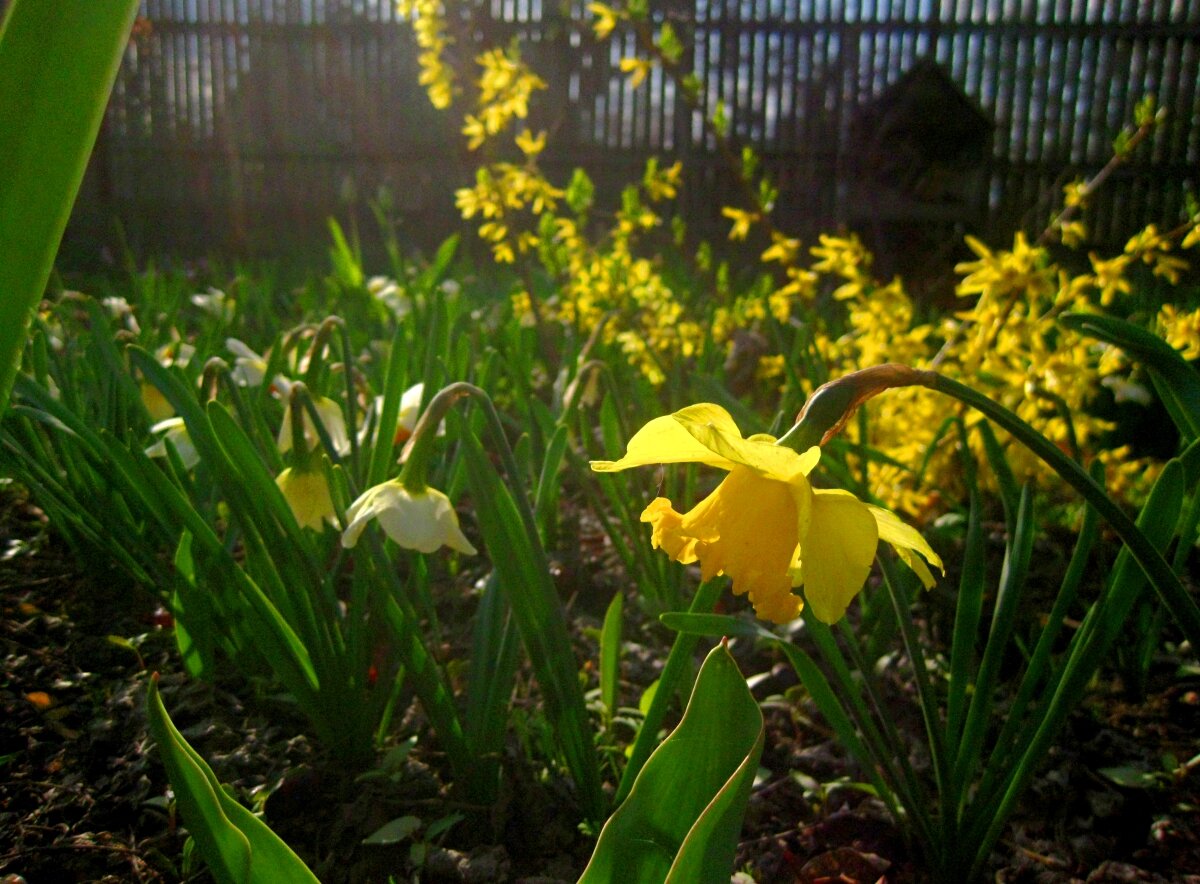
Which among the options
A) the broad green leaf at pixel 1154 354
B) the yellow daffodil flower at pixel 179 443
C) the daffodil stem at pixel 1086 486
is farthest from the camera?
the yellow daffodil flower at pixel 179 443

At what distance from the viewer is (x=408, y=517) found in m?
0.92

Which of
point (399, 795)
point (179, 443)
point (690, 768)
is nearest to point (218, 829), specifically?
point (690, 768)

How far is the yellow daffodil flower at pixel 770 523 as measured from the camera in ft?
1.69

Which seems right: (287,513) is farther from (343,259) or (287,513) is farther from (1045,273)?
(343,259)

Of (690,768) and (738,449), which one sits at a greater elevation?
(738,449)

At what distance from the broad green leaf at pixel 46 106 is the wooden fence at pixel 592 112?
6.08 meters

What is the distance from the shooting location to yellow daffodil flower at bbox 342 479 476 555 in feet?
2.97

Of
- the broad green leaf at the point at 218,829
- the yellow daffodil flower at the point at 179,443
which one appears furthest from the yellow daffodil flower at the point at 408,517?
the yellow daffodil flower at the point at 179,443

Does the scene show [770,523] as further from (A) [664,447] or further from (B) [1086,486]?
(B) [1086,486]

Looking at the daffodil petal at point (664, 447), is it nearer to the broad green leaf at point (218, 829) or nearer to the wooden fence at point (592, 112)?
the broad green leaf at point (218, 829)

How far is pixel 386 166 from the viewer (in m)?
8.25

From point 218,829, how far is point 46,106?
1.39ft

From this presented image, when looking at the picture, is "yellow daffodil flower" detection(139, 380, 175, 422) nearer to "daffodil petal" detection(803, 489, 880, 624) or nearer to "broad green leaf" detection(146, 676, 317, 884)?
"broad green leaf" detection(146, 676, 317, 884)

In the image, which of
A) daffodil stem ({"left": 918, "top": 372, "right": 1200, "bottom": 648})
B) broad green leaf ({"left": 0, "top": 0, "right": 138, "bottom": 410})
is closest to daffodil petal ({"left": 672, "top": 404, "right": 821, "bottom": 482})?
daffodil stem ({"left": 918, "top": 372, "right": 1200, "bottom": 648})
